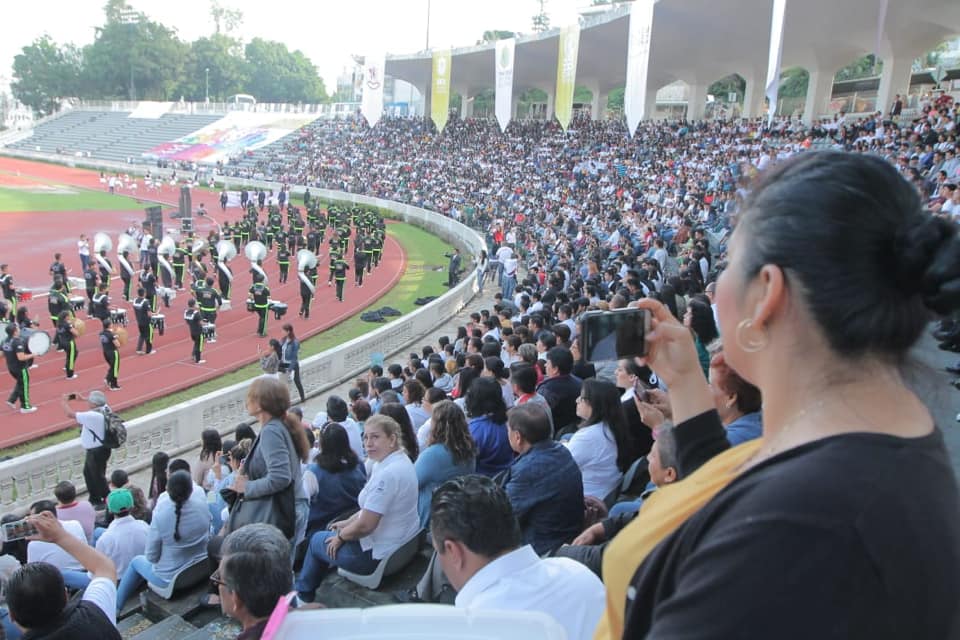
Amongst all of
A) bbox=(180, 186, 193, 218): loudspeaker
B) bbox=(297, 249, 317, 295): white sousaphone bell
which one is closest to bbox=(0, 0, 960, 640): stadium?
bbox=(297, 249, 317, 295): white sousaphone bell

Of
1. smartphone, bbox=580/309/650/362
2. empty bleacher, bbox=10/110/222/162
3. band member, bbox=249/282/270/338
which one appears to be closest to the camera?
smartphone, bbox=580/309/650/362

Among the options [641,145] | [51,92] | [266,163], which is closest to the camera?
[641,145]

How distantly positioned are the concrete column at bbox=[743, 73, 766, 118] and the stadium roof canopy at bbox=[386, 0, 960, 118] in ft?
0.20

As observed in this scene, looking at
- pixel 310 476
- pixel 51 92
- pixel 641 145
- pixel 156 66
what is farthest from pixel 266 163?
pixel 310 476

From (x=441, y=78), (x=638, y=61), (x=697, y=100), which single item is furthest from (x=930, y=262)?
(x=697, y=100)

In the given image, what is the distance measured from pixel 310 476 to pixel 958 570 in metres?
4.49

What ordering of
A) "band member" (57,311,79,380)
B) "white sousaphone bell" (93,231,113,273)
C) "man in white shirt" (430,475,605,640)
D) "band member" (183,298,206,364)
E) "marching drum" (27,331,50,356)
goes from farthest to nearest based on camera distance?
1. "white sousaphone bell" (93,231,113,273)
2. "band member" (183,298,206,364)
3. "band member" (57,311,79,380)
4. "marching drum" (27,331,50,356)
5. "man in white shirt" (430,475,605,640)

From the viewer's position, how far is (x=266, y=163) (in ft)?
177

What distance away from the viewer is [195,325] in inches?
533

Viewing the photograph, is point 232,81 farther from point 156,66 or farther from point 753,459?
point 753,459

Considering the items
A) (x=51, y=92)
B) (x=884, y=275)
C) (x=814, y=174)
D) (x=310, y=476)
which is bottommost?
(x=310, y=476)

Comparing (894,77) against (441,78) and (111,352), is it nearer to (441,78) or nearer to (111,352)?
(441,78)

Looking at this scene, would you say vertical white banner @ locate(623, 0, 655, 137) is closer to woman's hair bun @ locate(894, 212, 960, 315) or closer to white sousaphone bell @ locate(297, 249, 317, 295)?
white sousaphone bell @ locate(297, 249, 317, 295)

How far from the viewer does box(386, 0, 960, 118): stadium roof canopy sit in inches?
953
